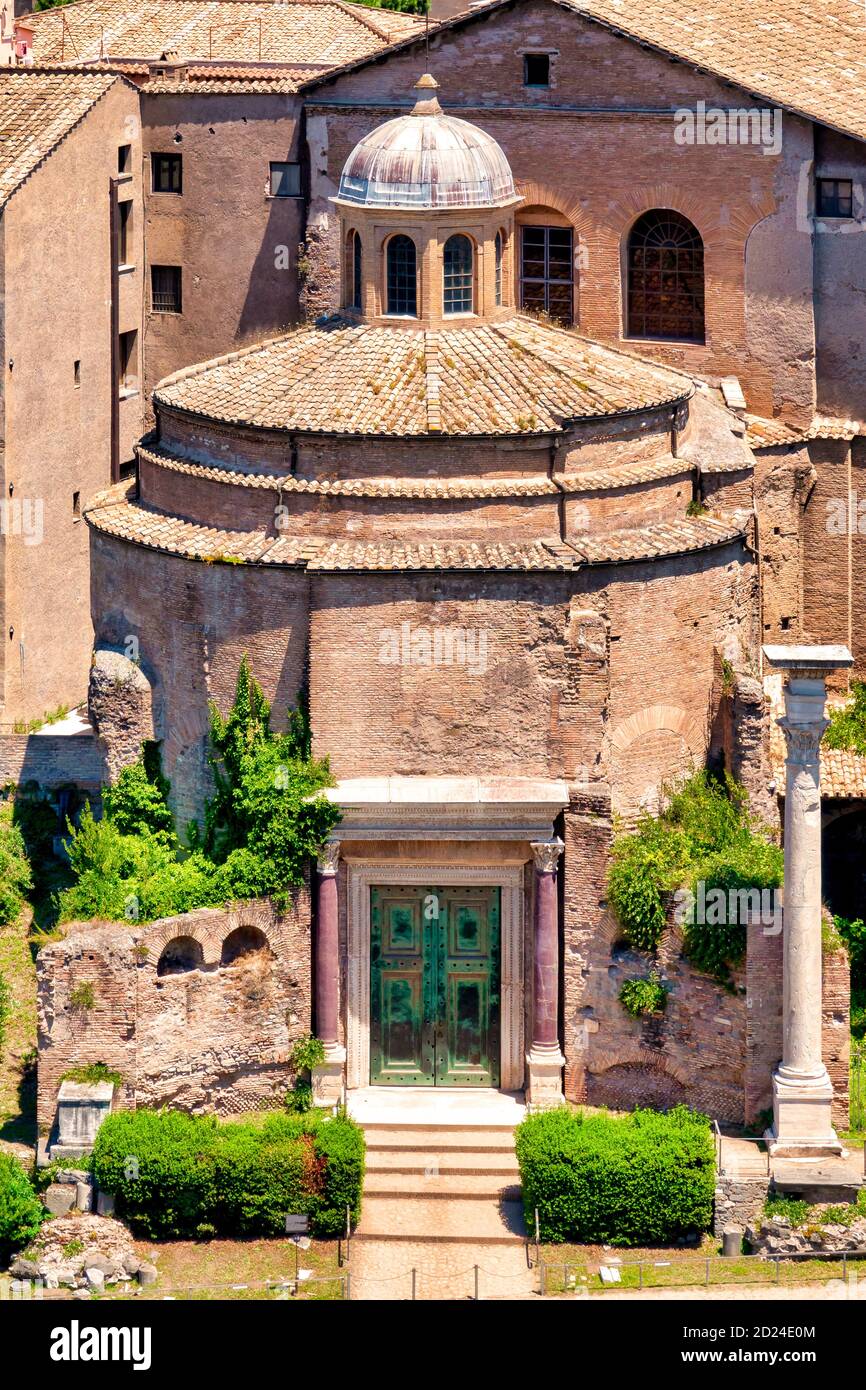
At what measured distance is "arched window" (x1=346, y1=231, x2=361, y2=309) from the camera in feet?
205

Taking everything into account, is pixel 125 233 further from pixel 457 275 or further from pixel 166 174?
pixel 457 275

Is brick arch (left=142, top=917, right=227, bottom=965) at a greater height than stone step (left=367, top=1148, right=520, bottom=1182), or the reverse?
brick arch (left=142, top=917, right=227, bottom=965)

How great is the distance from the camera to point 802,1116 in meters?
57.8

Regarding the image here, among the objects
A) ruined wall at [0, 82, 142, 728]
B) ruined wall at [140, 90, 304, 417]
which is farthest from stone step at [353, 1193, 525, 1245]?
ruined wall at [140, 90, 304, 417]

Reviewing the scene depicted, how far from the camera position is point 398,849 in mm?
59312

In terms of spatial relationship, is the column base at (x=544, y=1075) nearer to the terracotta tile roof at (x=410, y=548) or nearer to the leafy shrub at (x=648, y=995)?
the leafy shrub at (x=648, y=995)

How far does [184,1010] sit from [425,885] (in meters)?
4.17

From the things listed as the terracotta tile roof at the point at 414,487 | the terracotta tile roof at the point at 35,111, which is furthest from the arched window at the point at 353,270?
the terracotta tile roof at the point at 35,111

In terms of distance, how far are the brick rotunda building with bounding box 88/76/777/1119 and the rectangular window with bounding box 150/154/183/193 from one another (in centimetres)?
1383

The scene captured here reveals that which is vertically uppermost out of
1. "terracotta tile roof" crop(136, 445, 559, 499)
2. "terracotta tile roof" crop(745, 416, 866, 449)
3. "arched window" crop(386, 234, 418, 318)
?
"arched window" crop(386, 234, 418, 318)

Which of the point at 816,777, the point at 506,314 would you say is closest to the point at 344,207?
the point at 506,314

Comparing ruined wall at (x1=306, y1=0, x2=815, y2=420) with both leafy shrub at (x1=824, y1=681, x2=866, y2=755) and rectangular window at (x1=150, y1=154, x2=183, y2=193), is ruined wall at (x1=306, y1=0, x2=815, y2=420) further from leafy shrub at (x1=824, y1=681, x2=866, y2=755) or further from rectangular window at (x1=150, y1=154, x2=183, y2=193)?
rectangular window at (x1=150, y1=154, x2=183, y2=193)

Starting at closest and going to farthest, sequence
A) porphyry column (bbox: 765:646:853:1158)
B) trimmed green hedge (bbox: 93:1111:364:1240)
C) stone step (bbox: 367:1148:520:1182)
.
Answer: porphyry column (bbox: 765:646:853:1158) → trimmed green hedge (bbox: 93:1111:364:1240) → stone step (bbox: 367:1148:520:1182)

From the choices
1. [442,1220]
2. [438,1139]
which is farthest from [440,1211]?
[438,1139]
